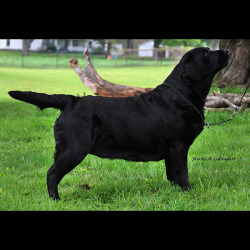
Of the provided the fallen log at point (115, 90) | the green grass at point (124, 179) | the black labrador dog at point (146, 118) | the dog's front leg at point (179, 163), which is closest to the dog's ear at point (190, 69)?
the black labrador dog at point (146, 118)

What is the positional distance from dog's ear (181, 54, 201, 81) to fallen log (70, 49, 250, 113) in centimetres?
452

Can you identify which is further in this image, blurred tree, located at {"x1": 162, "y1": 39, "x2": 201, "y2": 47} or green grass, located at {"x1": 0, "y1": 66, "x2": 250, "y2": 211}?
blurred tree, located at {"x1": 162, "y1": 39, "x2": 201, "y2": 47}

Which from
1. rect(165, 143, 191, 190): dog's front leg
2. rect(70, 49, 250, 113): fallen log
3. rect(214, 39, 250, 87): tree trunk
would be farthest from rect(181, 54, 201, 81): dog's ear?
rect(214, 39, 250, 87): tree trunk

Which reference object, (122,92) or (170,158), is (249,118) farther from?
(170,158)

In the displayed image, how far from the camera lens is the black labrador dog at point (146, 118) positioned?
4254 millimetres

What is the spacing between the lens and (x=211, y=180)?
5.05 metres

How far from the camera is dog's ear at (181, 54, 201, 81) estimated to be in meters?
4.45

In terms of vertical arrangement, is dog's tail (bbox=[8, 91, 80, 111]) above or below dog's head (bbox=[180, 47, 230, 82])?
below

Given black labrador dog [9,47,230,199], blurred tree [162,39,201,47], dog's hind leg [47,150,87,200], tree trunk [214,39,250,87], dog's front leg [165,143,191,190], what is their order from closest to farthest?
dog's hind leg [47,150,87,200] < black labrador dog [9,47,230,199] < dog's front leg [165,143,191,190] < tree trunk [214,39,250,87] < blurred tree [162,39,201,47]

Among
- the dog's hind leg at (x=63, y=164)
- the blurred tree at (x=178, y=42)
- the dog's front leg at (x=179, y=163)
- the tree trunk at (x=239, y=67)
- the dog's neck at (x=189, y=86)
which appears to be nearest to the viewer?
the dog's hind leg at (x=63, y=164)

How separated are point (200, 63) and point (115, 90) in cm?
483

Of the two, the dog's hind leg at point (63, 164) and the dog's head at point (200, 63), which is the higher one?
the dog's head at point (200, 63)

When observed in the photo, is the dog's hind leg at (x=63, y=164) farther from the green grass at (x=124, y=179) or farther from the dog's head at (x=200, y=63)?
the dog's head at (x=200, y=63)

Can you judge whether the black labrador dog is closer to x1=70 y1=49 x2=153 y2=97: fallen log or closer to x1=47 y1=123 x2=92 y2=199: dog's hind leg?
x1=47 y1=123 x2=92 y2=199: dog's hind leg
